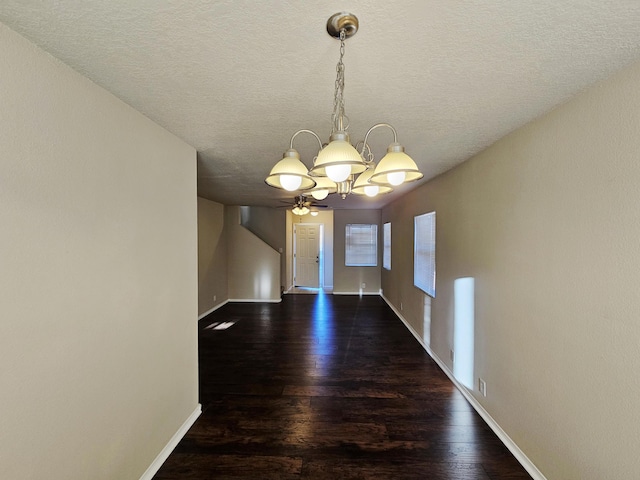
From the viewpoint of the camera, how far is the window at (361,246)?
692 cm

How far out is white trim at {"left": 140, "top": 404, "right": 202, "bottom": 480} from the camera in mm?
1725

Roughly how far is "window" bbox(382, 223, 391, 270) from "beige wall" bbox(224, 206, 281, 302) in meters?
2.53

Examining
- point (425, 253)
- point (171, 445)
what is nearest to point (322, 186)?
point (171, 445)

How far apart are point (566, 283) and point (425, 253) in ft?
7.42

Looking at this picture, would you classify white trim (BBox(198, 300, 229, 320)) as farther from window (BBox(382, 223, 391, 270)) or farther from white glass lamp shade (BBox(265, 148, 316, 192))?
white glass lamp shade (BBox(265, 148, 316, 192))

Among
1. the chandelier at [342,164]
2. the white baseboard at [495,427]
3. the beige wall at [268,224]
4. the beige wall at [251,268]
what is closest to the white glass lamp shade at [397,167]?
the chandelier at [342,164]

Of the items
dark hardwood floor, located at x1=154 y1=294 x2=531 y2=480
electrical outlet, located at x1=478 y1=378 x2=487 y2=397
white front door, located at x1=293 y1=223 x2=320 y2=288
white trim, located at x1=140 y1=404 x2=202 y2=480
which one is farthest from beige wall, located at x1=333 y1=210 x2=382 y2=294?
white trim, located at x1=140 y1=404 x2=202 y2=480

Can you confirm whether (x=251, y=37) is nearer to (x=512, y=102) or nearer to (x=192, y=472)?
(x=512, y=102)

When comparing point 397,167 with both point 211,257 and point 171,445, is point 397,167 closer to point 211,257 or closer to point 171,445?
point 171,445

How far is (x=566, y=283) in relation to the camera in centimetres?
150

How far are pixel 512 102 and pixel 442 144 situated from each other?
67 cm

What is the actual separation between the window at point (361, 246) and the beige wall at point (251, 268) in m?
1.87

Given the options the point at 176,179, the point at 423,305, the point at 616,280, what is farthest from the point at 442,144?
the point at 423,305

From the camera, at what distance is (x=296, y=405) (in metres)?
2.47
